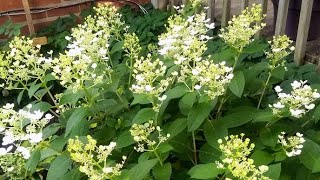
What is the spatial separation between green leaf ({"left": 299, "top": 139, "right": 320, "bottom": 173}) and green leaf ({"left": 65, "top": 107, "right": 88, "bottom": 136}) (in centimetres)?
61

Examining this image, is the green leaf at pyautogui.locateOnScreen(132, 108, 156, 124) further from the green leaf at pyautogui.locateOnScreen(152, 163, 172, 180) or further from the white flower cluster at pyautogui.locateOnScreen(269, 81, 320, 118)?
the white flower cluster at pyautogui.locateOnScreen(269, 81, 320, 118)

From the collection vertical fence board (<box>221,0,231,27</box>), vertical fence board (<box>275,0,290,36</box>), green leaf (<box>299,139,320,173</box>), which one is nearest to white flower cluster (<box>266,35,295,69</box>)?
green leaf (<box>299,139,320,173</box>)

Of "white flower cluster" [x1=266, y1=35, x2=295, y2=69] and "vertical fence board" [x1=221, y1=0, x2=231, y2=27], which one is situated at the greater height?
"white flower cluster" [x1=266, y1=35, x2=295, y2=69]

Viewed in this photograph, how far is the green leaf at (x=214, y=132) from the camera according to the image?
1.08 meters

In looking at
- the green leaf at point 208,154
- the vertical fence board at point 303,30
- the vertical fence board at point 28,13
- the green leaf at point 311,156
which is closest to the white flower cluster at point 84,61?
the green leaf at point 208,154

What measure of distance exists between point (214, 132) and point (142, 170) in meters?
0.26

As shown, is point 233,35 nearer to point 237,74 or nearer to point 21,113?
point 237,74

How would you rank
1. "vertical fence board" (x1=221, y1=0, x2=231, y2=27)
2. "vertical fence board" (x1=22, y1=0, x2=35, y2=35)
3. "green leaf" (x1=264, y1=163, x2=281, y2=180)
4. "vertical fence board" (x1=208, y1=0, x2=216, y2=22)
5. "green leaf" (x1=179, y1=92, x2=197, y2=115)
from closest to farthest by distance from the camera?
"green leaf" (x1=264, y1=163, x2=281, y2=180)
"green leaf" (x1=179, y1=92, x2=197, y2=115)
"vertical fence board" (x1=221, y1=0, x2=231, y2=27)
"vertical fence board" (x1=208, y1=0, x2=216, y2=22)
"vertical fence board" (x1=22, y1=0, x2=35, y2=35)

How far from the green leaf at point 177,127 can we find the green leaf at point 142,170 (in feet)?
0.46

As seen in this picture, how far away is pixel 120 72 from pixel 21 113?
0.49 m

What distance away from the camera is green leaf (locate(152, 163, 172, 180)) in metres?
1.01

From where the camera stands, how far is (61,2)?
290 cm

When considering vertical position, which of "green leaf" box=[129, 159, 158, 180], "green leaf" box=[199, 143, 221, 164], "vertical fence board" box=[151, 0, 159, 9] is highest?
"green leaf" box=[129, 159, 158, 180]

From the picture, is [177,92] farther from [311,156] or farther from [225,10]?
[225,10]
